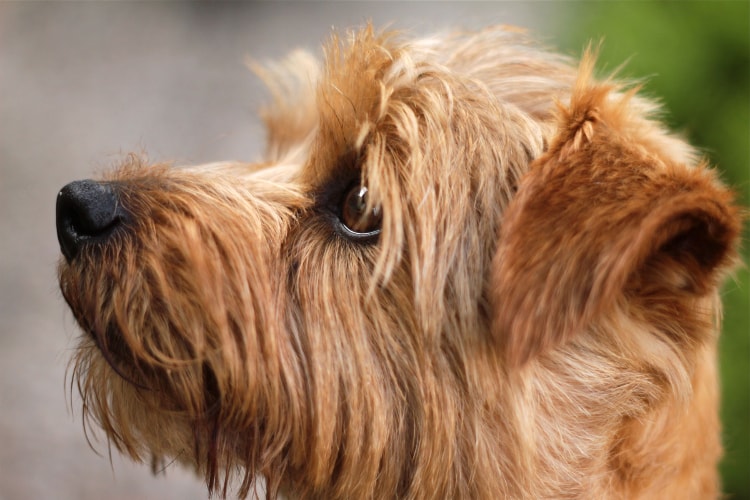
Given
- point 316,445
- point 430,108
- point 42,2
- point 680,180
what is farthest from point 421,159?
point 42,2

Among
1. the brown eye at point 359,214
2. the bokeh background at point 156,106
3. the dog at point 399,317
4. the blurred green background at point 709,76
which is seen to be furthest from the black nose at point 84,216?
the blurred green background at point 709,76

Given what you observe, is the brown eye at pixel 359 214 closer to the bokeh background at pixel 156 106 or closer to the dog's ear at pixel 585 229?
the dog's ear at pixel 585 229

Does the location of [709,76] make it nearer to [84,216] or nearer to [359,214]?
[359,214]

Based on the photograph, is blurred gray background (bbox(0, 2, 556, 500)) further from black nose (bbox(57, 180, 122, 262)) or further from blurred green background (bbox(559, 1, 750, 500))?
black nose (bbox(57, 180, 122, 262))

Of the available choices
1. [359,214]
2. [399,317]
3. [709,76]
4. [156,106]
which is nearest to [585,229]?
[399,317]

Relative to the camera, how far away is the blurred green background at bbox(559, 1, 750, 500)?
448 centimetres

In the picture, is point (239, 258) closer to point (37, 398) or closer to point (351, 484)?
point (351, 484)

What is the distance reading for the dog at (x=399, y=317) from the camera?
2139 millimetres

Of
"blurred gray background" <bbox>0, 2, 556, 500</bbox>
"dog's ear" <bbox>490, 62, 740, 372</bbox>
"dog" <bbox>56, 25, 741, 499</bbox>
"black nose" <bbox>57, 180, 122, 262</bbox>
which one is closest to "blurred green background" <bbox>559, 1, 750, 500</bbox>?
"blurred gray background" <bbox>0, 2, 556, 500</bbox>

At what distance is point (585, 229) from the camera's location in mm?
1912

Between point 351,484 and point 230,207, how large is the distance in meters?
0.92

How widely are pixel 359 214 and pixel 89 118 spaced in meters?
6.76

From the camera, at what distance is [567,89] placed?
8.17 ft

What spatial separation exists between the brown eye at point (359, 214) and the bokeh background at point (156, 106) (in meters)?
0.95
